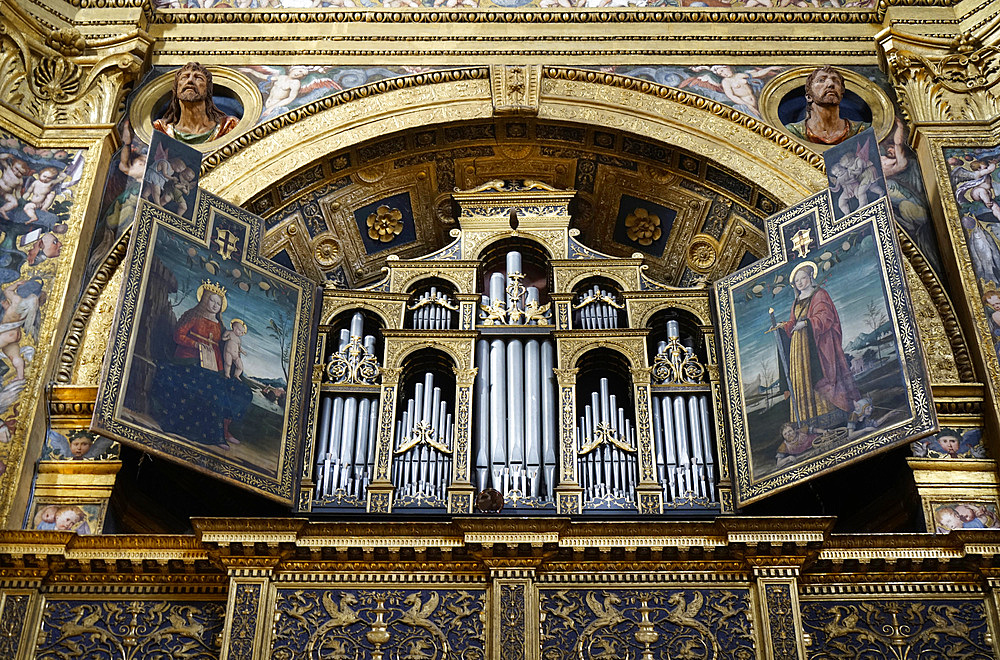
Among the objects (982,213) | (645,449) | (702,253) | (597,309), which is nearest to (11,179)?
(597,309)

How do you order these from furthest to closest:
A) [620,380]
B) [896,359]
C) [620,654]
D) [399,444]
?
[620,380], [399,444], [896,359], [620,654]

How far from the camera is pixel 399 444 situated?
14.4 m

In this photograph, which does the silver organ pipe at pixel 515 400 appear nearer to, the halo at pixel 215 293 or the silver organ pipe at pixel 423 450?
the silver organ pipe at pixel 423 450

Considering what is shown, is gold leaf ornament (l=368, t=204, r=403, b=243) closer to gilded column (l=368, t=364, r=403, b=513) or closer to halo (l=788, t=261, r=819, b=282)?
gilded column (l=368, t=364, r=403, b=513)

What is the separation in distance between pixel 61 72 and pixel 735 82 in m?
8.59

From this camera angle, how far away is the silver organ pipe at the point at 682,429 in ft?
46.2

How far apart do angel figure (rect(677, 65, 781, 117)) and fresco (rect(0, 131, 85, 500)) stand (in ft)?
25.7

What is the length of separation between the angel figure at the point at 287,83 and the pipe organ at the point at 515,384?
236 centimetres

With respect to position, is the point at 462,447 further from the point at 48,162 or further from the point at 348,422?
the point at 48,162

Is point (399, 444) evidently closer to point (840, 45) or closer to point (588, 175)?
point (588, 175)

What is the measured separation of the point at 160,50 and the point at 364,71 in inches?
109

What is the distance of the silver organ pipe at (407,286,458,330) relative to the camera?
51.5ft

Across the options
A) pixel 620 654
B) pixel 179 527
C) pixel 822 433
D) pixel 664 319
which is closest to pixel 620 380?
pixel 664 319

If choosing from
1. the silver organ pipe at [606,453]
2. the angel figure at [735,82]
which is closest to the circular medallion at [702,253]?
the angel figure at [735,82]
